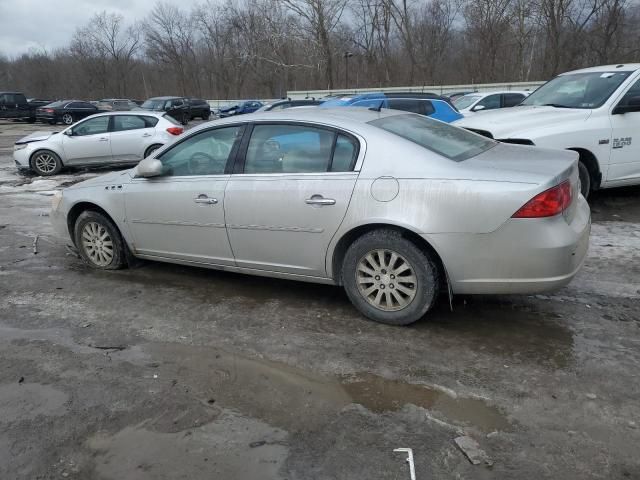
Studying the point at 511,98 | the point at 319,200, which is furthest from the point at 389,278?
the point at 511,98

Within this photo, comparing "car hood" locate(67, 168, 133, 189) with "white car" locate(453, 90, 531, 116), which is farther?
"white car" locate(453, 90, 531, 116)

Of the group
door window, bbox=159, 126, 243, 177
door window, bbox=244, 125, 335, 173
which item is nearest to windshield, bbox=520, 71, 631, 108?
door window, bbox=244, 125, 335, 173

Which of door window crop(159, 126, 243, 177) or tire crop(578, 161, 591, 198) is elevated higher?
door window crop(159, 126, 243, 177)

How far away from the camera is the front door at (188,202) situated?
4.45 meters

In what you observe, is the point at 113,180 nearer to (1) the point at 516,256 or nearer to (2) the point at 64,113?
(1) the point at 516,256

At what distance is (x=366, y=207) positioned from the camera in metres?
3.73

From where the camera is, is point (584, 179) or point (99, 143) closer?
point (584, 179)

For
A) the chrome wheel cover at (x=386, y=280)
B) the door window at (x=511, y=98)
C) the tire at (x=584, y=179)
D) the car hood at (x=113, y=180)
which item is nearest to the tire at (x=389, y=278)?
the chrome wheel cover at (x=386, y=280)

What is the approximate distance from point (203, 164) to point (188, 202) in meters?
0.36

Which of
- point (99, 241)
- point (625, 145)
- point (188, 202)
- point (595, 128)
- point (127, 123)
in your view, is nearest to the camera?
point (188, 202)

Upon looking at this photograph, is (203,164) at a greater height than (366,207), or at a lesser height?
greater

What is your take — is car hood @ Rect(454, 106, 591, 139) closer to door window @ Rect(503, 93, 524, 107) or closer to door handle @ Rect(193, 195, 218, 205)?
door handle @ Rect(193, 195, 218, 205)

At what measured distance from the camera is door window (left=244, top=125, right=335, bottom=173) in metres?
4.03

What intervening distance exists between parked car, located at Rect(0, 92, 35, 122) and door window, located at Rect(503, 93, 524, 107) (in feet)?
102
